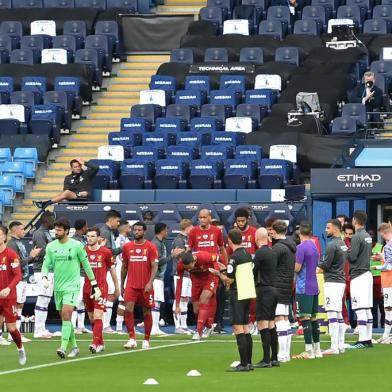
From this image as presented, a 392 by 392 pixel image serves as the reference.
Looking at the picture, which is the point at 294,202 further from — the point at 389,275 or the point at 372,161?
the point at 389,275

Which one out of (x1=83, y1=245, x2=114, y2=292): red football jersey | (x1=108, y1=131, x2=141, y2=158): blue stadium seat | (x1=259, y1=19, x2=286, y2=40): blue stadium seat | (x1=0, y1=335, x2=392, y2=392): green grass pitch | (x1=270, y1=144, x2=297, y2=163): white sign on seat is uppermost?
(x1=259, y1=19, x2=286, y2=40): blue stadium seat

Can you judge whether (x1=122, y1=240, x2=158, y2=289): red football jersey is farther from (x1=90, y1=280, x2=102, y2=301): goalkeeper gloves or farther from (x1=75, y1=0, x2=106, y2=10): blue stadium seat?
(x1=75, y1=0, x2=106, y2=10): blue stadium seat

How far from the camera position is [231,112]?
126 feet

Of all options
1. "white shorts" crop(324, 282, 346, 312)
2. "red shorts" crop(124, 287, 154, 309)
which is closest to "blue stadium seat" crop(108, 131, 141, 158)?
"red shorts" crop(124, 287, 154, 309)

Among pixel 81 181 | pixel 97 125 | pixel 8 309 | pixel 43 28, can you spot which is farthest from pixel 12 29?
pixel 8 309

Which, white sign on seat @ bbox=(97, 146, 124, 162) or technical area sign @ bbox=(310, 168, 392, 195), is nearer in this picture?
technical area sign @ bbox=(310, 168, 392, 195)

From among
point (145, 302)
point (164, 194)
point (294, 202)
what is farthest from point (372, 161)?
point (145, 302)

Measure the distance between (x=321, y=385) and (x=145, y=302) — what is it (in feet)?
21.2

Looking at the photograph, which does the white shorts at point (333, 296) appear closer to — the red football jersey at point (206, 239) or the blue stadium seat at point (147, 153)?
the red football jersey at point (206, 239)

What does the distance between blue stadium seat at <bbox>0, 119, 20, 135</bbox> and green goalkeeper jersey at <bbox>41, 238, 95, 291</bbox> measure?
1639cm

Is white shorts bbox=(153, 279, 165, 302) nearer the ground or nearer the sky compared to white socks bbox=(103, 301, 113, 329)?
nearer the sky

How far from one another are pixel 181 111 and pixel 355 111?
4672 mm

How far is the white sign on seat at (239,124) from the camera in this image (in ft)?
122

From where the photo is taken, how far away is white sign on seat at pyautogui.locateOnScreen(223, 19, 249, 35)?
4281cm
